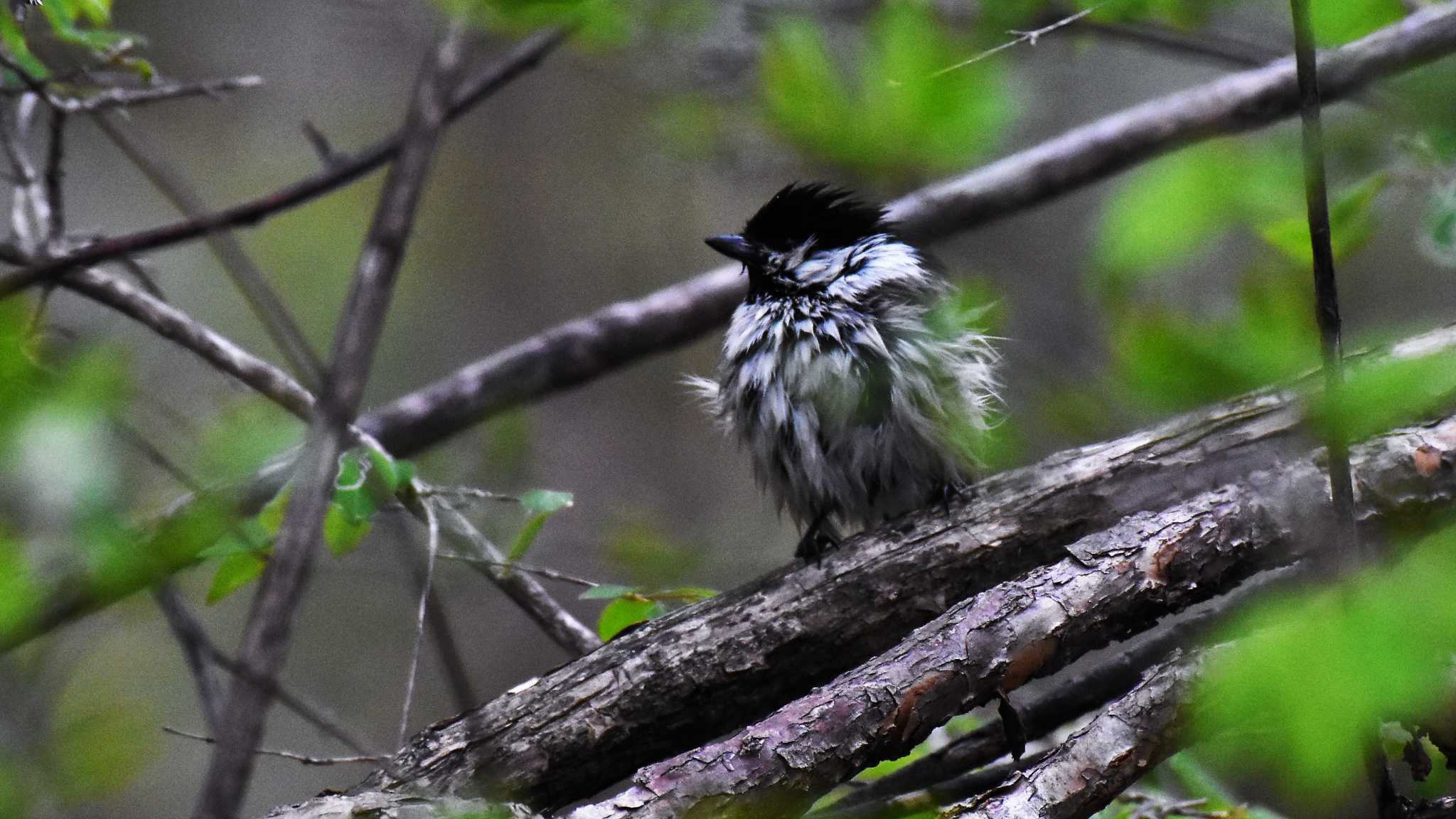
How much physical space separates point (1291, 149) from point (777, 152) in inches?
127

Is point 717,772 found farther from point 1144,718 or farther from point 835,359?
point 835,359

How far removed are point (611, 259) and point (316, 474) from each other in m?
6.30

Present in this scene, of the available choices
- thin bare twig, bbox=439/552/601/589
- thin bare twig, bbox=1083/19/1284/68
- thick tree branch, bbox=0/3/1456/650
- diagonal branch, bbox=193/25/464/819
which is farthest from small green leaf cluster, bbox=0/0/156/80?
thin bare twig, bbox=1083/19/1284/68

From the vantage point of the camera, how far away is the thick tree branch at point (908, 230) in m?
4.00

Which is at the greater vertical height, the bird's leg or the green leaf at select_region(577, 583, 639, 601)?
the bird's leg

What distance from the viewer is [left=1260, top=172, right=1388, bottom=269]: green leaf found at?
2475mm

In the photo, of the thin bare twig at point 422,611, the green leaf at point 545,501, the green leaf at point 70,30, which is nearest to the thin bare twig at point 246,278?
the thin bare twig at point 422,611

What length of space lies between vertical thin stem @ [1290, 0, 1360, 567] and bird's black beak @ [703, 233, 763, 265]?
233 centimetres

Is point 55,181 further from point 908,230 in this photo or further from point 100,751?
point 908,230

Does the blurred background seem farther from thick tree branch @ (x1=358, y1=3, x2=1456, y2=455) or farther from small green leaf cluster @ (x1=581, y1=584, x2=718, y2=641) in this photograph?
small green leaf cluster @ (x1=581, y1=584, x2=718, y2=641)

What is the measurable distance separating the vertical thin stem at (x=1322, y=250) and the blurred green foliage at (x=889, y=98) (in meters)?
1.39

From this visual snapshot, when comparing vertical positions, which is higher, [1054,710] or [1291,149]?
[1291,149]

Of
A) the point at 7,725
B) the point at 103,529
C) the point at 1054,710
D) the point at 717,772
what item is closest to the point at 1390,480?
the point at 1054,710

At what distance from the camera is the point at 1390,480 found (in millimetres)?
2641
